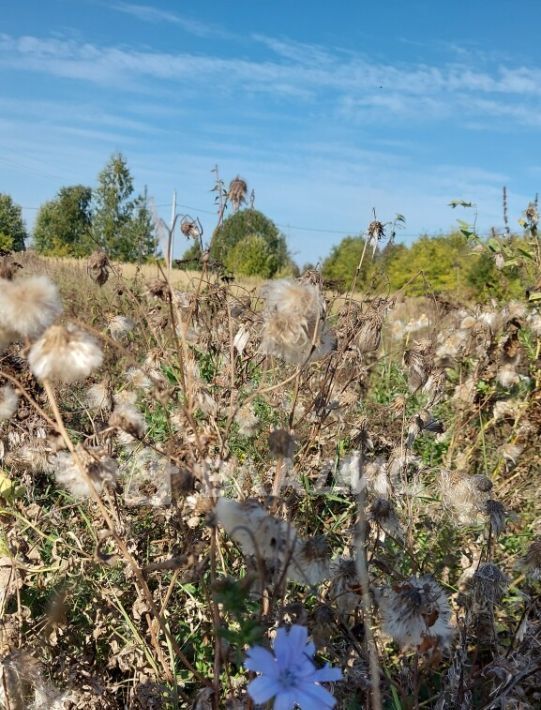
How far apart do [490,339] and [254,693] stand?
313 cm

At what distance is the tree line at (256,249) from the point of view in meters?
2.55

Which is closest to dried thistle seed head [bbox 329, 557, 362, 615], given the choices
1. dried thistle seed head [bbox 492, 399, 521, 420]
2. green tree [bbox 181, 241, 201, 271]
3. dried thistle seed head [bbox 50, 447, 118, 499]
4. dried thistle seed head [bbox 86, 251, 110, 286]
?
dried thistle seed head [bbox 50, 447, 118, 499]

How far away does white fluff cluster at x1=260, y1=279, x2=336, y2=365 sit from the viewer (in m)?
1.20

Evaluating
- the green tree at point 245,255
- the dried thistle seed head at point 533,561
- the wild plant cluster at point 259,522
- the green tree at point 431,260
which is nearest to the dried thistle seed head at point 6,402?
the wild plant cluster at point 259,522

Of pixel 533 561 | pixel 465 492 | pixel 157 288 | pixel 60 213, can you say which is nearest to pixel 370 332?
pixel 465 492

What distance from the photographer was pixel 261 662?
0.82m

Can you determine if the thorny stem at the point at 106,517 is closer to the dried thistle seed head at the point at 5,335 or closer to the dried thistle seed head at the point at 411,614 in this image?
the dried thistle seed head at the point at 5,335

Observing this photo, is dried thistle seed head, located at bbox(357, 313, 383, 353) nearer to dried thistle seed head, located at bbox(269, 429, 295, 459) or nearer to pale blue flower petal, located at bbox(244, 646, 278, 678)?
dried thistle seed head, located at bbox(269, 429, 295, 459)

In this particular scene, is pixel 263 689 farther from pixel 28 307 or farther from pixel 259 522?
pixel 28 307

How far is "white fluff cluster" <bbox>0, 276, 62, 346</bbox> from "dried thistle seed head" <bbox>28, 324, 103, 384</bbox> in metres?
0.05

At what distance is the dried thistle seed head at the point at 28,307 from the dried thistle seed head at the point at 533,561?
123cm

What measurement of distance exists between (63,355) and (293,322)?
0.40m

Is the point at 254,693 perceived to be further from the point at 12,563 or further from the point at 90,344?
the point at 12,563

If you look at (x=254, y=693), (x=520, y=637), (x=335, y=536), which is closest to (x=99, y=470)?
(x=254, y=693)
